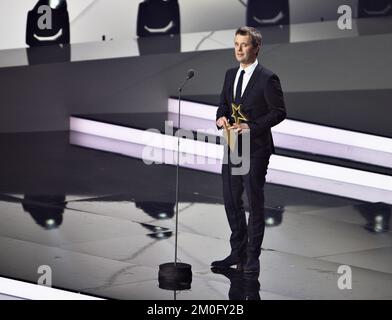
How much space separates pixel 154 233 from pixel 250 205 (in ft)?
3.69

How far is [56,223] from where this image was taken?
6.02m

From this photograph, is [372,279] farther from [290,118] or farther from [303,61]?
[303,61]

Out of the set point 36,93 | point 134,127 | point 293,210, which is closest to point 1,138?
point 36,93

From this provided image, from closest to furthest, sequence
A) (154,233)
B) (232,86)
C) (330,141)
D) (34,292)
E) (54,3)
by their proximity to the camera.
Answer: (34,292) < (232,86) < (154,233) < (330,141) < (54,3)

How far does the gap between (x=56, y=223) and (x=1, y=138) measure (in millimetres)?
2887

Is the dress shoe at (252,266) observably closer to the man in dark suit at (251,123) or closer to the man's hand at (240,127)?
the man in dark suit at (251,123)

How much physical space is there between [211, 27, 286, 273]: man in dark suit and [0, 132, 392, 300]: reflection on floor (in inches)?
10.8

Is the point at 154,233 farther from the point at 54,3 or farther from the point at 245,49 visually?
the point at 54,3

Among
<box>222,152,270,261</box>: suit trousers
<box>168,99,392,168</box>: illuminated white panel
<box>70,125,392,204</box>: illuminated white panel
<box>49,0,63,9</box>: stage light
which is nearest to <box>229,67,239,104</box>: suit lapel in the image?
<box>222,152,270,261</box>: suit trousers

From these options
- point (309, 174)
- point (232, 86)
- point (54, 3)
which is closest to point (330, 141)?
point (309, 174)

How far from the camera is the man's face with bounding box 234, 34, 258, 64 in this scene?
4.73m

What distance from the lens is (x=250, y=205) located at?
15.9 ft
